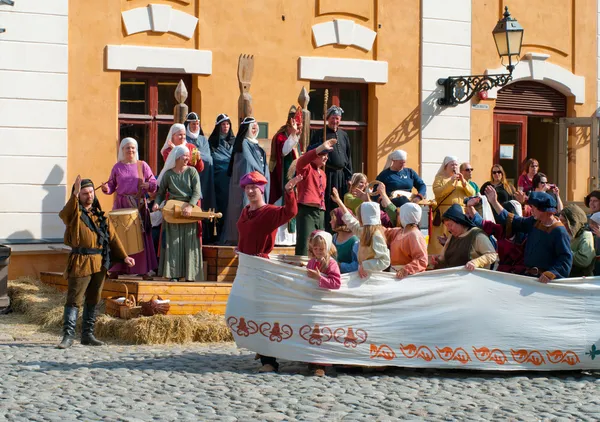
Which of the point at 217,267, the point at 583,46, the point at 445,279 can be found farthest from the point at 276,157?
the point at 583,46

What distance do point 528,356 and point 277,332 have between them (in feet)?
6.64

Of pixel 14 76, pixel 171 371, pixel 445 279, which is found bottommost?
pixel 171 371

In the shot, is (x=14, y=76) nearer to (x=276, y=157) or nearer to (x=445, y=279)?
(x=276, y=157)

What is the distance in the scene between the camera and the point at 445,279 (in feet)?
32.3

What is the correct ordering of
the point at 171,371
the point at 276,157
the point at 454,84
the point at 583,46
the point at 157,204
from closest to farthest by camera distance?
1. the point at 171,371
2. the point at 157,204
3. the point at 276,157
4. the point at 454,84
5. the point at 583,46

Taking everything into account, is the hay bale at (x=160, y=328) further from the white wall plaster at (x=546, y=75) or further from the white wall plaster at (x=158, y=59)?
the white wall plaster at (x=546, y=75)

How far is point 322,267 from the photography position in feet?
31.8

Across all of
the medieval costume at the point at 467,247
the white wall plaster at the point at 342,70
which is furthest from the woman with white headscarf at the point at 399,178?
the medieval costume at the point at 467,247

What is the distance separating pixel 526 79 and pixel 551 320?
27.1ft

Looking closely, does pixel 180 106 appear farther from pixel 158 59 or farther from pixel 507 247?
pixel 507 247

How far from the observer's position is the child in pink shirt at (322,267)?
9633mm

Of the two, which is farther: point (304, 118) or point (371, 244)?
point (304, 118)

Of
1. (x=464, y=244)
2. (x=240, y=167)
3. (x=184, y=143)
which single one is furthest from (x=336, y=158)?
(x=464, y=244)

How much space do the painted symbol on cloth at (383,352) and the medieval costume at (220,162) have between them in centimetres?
443
